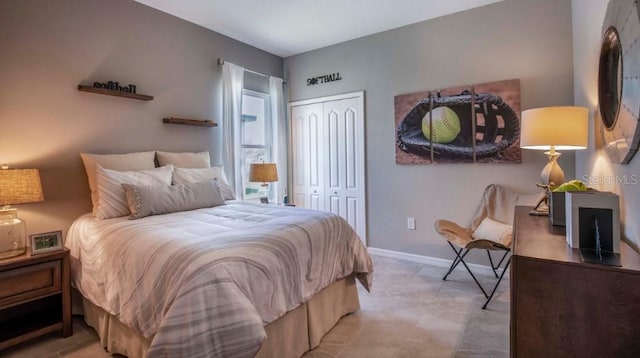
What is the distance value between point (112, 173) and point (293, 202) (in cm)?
248

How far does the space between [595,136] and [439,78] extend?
1.73 m

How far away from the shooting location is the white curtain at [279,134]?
4332 millimetres

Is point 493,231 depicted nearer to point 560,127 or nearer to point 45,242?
point 560,127

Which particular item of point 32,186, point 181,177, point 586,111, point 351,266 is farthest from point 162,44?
point 586,111

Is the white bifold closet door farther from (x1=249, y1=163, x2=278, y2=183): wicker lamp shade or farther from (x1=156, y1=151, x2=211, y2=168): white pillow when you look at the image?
(x1=156, y1=151, x2=211, y2=168): white pillow

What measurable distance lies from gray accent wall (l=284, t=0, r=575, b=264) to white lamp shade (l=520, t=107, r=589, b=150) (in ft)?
3.63

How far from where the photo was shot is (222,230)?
189 centimetres

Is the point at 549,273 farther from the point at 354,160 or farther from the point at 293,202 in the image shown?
the point at 293,202

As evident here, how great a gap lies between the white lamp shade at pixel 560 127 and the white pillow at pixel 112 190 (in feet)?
9.19

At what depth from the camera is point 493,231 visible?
2873 mm

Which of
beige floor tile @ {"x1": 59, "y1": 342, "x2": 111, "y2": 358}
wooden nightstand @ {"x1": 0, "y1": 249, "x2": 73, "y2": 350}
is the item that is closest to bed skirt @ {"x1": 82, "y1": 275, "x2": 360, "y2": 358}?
beige floor tile @ {"x1": 59, "y1": 342, "x2": 111, "y2": 358}

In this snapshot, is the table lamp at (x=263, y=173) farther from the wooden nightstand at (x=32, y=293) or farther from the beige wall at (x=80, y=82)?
the wooden nightstand at (x=32, y=293)

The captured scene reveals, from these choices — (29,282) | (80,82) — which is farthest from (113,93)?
(29,282)

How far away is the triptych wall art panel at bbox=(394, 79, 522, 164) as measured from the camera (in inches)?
120
